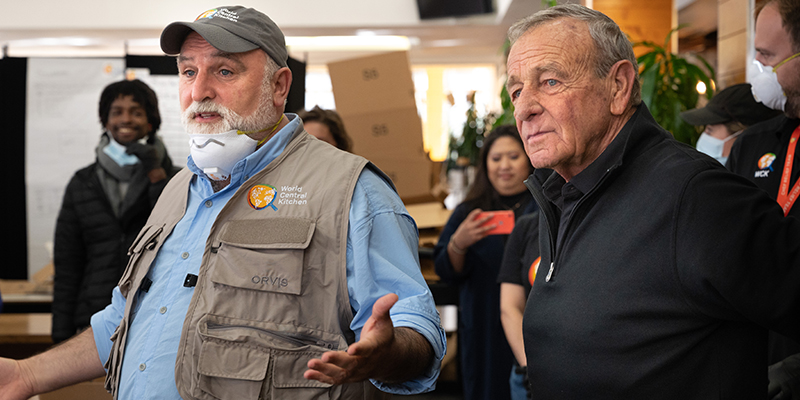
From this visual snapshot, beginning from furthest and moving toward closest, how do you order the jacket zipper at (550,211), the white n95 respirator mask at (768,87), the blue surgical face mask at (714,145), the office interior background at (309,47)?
the office interior background at (309,47) < the blue surgical face mask at (714,145) < the white n95 respirator mask at (768,87) < the jacket zipper at (550,211)

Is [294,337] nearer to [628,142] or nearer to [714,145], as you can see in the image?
[628,142]

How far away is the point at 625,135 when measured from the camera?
44.6 inches

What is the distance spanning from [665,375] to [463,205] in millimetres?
1822

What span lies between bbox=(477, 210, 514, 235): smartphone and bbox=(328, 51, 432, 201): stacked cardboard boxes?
1335 mm

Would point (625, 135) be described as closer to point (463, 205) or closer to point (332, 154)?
point (332, 154)

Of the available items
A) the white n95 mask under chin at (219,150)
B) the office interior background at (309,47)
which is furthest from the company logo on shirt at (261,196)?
the office interior background at (309,47)

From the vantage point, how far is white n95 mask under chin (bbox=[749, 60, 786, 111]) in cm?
175

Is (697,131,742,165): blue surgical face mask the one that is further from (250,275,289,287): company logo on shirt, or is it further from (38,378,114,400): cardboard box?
(38,378,114,400): cardboard box

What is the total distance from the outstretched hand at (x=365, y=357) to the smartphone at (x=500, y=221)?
155 centimetres

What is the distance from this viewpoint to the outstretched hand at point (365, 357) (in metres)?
0.85

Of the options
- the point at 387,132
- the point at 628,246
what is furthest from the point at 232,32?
the point at 387,132

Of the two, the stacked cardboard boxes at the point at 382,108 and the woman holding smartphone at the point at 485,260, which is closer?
the woman holding smartphone at the point at 485,260

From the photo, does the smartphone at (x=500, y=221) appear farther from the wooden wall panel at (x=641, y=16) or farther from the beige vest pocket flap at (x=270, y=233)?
the wooden wall panel at (x=641, y=16)

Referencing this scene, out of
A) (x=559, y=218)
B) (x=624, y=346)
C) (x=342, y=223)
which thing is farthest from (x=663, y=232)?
(x=342, y=223)
